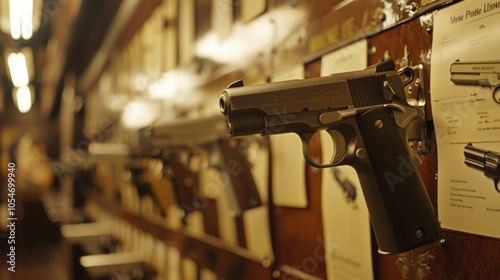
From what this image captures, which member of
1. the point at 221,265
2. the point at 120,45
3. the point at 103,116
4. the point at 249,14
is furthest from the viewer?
the point at 103,116

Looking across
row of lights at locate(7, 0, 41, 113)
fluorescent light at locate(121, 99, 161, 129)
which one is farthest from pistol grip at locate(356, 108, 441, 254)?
row of lights at locate(7, 0, 41, 113)

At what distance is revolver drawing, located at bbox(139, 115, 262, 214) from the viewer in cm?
168

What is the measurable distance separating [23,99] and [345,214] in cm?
796

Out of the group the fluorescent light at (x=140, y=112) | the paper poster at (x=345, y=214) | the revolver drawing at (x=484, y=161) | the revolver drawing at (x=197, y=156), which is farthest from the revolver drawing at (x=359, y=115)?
the fluorescent light at (x=140, y=112)

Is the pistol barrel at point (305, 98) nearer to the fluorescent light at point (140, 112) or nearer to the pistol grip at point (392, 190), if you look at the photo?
the pistol grip at point (392, 190)

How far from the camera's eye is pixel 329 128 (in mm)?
957

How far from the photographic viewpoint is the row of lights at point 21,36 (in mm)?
2902

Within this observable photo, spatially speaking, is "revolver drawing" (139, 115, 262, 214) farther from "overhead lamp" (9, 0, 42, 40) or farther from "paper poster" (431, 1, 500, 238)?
"overhead lamp" (9, 0, 42, 40)

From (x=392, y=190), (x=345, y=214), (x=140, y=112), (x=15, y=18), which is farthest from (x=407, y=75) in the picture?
(x=15, y=18)

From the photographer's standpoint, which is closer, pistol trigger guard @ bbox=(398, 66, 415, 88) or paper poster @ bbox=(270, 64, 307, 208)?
pistol trigger guard @ bbox=(398, 66, 415, 88)

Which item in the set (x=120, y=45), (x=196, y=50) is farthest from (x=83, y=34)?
(x=196, y=50)

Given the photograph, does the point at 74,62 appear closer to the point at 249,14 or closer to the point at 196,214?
the point at 196,214

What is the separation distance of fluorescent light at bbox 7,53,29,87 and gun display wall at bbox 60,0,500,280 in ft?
7.19

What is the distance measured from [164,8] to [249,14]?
143 cm
